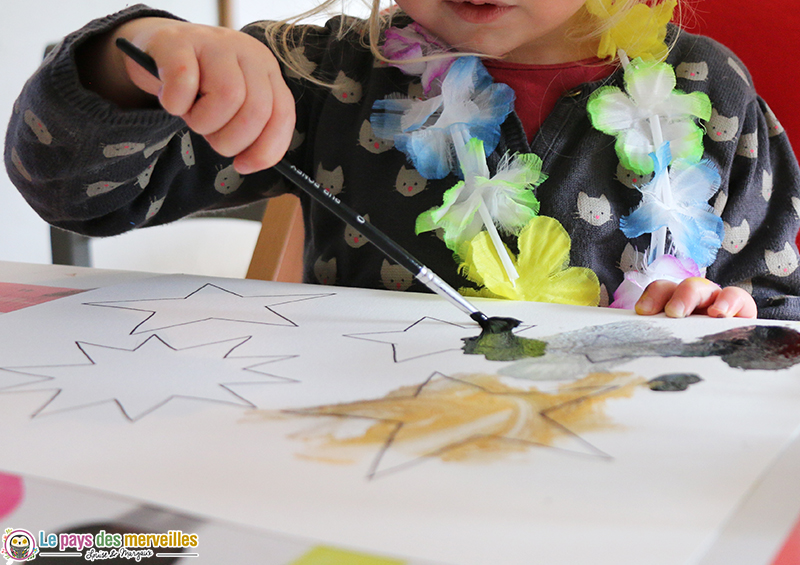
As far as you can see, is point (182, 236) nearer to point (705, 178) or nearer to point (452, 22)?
point (452, 22)

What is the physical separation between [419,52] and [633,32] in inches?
8.4

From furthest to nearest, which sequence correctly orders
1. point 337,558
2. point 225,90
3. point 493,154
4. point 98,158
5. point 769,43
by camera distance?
point 769,43 → point 493,154 → point 98,158 → point 225,90 → point 337,558

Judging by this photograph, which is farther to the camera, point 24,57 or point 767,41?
point 24,57

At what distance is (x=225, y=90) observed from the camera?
0.47 m

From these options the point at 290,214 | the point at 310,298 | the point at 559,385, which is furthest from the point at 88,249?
the point at 559,385

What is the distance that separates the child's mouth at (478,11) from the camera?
668mm

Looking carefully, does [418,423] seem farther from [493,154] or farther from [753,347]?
[493,154]

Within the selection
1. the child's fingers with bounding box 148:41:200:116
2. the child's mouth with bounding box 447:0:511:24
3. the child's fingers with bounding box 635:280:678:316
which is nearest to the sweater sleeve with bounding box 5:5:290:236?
the child's fingers with bounding box 148:41:200:116

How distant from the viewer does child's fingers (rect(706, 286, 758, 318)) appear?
0.52m

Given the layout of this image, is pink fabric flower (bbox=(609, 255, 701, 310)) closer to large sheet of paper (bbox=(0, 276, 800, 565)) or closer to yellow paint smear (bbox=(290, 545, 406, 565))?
large sheet of paper (bbox=(0, 276, 800, 565))

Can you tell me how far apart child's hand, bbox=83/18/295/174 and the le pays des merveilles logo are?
287 millimetres

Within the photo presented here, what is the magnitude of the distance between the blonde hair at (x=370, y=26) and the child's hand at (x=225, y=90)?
235mm

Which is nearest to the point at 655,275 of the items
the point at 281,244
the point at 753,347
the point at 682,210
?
the point at 682,210

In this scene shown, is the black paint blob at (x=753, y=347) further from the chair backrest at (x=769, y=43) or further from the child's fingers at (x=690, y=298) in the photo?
the chair backrest at (x=769, y=43)
